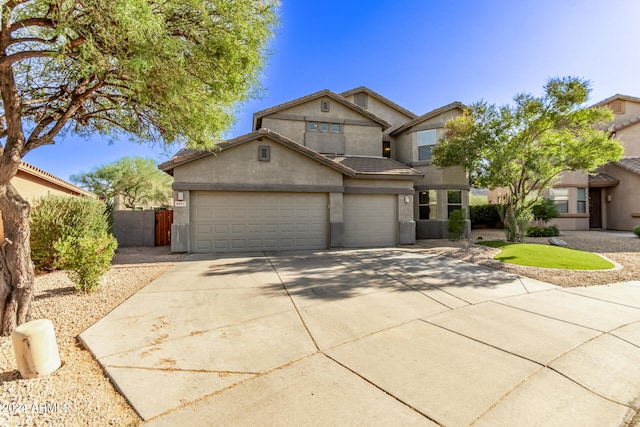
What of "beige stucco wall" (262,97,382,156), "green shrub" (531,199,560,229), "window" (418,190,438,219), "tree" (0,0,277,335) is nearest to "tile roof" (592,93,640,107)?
"green shrub" (531,199,560,229)

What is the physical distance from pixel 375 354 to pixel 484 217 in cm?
2212

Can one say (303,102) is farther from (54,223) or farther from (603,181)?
(603,181)

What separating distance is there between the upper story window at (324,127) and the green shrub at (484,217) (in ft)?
43.4

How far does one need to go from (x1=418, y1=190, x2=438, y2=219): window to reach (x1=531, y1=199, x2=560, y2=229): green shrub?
6.96 meters

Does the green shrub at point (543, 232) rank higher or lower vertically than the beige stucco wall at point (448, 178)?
lower

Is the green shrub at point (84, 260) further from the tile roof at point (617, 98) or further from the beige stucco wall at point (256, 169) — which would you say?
the tile roof at point (617, 98)

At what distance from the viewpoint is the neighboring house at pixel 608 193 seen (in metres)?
18.4

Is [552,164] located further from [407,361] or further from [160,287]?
[160,287]

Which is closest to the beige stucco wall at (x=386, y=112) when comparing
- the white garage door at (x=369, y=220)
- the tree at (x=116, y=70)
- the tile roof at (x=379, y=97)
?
the tile roof at (x=379, y=97)

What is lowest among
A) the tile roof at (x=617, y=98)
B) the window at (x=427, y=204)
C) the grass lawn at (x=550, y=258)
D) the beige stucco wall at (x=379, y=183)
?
the grass lawn at (x=550, y=258)

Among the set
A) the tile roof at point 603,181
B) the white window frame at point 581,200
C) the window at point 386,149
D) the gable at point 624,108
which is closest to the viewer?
the window at point 386,149

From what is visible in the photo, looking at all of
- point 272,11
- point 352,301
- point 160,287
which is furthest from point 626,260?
point 160,287

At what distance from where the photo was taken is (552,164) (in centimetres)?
1249

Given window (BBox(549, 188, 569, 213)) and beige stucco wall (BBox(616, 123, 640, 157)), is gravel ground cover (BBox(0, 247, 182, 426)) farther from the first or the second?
beige stucco wall (BBox(616, 123, 640, 157))
